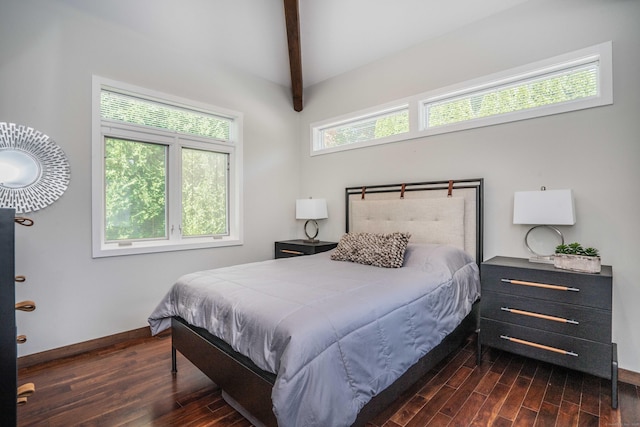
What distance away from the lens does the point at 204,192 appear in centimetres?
373

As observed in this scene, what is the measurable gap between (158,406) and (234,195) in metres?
2.51

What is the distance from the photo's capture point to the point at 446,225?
3.06m

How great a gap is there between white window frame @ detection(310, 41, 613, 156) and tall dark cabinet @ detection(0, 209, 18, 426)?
130 inches

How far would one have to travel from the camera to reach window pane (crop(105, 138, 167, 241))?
303cm

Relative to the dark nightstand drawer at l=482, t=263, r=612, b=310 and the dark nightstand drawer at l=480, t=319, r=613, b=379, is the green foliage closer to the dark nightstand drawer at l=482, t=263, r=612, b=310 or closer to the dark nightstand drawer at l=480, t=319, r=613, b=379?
the dark nightstand drawer at l=482, t=263, r=612, b=310

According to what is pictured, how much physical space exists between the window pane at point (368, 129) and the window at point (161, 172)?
50.2 inches

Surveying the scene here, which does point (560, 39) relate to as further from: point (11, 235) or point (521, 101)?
point (11, 235)

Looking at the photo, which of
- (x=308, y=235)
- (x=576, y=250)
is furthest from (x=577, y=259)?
(x=308, y=235)

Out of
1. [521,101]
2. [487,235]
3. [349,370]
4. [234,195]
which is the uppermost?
[521,101]

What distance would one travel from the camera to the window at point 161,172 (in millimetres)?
2967

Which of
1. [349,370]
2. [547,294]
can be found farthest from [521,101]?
[349,370]

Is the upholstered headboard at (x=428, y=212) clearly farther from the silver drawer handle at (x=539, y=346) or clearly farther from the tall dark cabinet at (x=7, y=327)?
the tall dark cabinet at (x=7, y=327)

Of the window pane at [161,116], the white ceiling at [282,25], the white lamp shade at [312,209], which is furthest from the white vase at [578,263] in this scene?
the window pane at [161,116]

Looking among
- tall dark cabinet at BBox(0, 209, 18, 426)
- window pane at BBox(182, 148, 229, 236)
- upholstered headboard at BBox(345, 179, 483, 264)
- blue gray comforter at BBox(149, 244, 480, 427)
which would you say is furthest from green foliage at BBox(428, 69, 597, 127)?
tall dark cabinet at BBox(0, 209, 18, 426)
